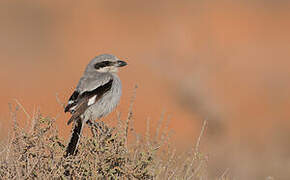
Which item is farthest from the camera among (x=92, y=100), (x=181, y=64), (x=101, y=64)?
(x=181, y=64)

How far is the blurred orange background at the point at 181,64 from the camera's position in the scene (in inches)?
402

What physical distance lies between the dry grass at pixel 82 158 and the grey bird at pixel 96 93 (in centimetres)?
89

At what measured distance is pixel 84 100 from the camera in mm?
5449

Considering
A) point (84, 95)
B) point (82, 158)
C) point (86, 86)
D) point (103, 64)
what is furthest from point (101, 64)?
point (82, 158)

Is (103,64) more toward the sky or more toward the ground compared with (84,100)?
more toward the sky

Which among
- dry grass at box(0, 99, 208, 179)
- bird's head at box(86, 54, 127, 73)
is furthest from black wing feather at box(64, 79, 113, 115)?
dry grass at box(0, 99, 208, 179)

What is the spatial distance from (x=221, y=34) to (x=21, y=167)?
1522cm

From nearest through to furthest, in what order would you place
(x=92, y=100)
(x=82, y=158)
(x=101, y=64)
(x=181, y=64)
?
1. (x=82, y=158)
2. (x=92, y=100)
3. (x=101, y=64)
4. (x=181, y=64)

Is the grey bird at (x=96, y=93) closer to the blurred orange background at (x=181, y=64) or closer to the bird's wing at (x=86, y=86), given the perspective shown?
the bird's wing at (x=86, y=86)

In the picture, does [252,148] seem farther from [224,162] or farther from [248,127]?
[248,127]

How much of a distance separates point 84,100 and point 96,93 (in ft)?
0.67

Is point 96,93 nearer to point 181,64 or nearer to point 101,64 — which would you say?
point 101,64

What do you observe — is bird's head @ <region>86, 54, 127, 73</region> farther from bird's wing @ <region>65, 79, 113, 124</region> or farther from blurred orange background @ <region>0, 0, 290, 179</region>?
blurred orange background @ <region>0, 0, 290, 179</region>

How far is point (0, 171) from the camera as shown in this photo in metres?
4.12
